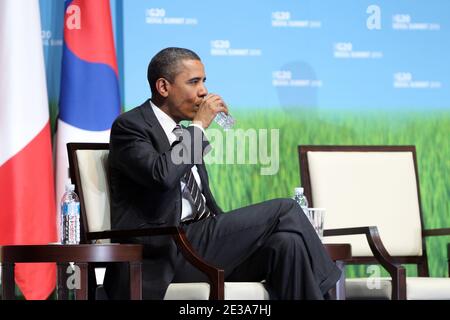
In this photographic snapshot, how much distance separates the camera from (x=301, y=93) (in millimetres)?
4977

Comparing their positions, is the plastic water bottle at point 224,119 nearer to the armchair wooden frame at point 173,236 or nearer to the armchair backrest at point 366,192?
the armchair wooden frame at point 173,236

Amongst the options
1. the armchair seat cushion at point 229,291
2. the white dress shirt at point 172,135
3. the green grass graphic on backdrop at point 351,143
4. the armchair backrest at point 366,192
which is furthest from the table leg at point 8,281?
the green grass graphic on backdrop at point 351,143

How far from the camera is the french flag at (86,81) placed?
4418 mm

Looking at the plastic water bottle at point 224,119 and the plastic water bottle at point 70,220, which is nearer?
the plastic water bottle at point 70,220

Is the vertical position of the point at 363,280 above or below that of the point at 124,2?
below

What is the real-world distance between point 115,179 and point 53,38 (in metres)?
1.27

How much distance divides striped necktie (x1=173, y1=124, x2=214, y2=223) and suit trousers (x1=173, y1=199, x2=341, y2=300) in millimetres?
163

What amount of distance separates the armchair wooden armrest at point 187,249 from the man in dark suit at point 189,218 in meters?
0.12

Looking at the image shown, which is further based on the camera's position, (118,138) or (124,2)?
(124,2)

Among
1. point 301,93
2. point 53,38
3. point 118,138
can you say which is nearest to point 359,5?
point 301,93

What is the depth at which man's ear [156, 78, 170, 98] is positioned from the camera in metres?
3.83

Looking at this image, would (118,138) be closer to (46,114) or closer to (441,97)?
(46,114)

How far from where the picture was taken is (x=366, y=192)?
14.7 feet
